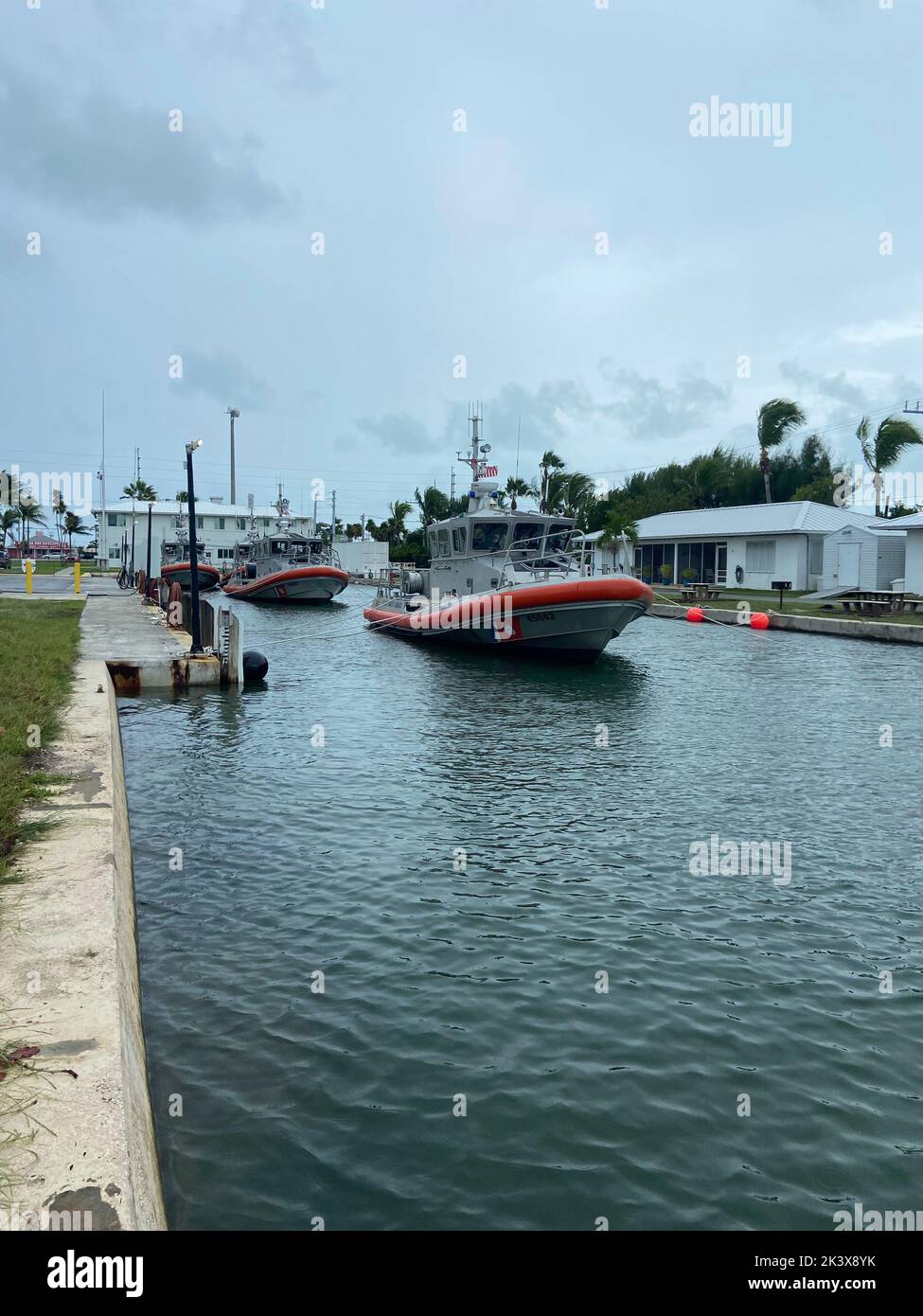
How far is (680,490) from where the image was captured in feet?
242

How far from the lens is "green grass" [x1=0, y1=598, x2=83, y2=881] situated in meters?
7.49

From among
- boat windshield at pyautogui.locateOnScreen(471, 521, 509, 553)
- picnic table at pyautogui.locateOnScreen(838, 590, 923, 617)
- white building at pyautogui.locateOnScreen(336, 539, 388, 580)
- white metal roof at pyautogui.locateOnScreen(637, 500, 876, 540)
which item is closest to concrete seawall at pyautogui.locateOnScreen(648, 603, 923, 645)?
picnic table at pyautogui.locateOnScreen(838, 590, 923, 617)

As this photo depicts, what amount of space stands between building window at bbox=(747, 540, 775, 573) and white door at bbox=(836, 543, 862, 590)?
5.91m

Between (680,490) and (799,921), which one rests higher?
(680,490)

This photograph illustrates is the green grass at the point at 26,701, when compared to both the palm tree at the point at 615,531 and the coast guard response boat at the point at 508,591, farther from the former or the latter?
the palm tree at the point at 615,531

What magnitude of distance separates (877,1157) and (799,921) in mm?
2869

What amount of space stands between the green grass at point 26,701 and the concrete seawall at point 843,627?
68.1ft

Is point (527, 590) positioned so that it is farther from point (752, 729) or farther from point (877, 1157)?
point (877, 1157)

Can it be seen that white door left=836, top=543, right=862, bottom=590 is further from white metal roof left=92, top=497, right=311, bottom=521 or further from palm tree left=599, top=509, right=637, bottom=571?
white metal roof left=92, top=497, right=311, bottom=521

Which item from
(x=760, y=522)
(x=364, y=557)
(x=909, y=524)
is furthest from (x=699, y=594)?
(x=364, y=557)

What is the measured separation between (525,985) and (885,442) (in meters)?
52.6

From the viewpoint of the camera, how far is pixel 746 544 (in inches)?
1937

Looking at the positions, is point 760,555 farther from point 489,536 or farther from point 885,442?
point 489,536
